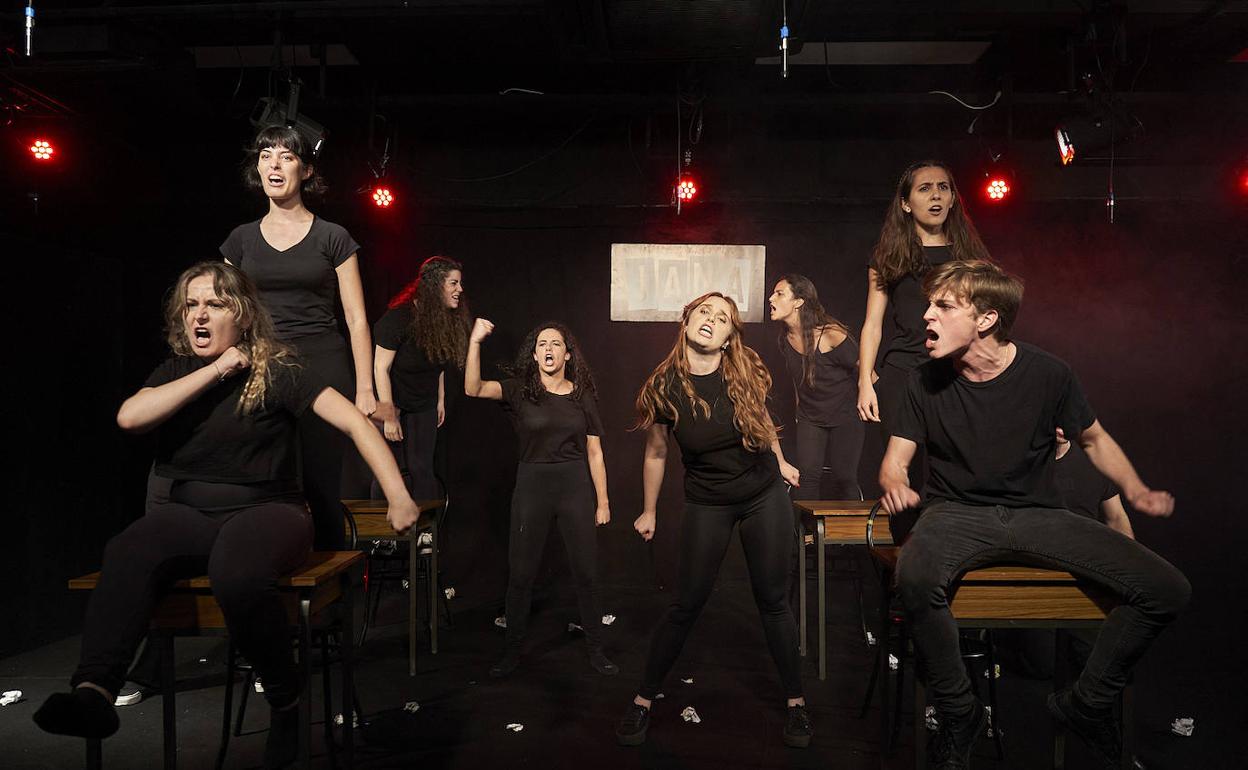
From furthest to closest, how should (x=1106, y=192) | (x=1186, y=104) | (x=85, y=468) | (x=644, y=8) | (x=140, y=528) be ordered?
1. (x=1106, y=192)
2. (x=1186, y=104)
3. (x=85, y=468)
4. (x=644, y=8)
5. (x=140, y=528)

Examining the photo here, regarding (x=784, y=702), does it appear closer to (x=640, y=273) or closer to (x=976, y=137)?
(x=640, y=273)

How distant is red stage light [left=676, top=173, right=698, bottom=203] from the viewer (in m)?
6.48

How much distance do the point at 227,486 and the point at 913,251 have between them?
2.94 metres

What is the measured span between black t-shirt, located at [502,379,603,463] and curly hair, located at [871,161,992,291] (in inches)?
70.7

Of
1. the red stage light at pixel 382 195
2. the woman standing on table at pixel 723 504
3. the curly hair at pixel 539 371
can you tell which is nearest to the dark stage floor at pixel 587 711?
the woman standing on table at pixel 723 504

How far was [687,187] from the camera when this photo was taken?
6.49 meters

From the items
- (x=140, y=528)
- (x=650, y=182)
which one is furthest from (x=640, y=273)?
(x=140, y=528)

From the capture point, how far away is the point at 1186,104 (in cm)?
613

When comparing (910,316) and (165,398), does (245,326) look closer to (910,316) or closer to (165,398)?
(165,398)

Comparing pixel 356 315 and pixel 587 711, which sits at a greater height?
pixel 356 315

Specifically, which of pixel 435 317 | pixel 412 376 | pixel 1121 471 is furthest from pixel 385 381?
pixel 1121 471

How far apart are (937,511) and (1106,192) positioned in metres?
5.09

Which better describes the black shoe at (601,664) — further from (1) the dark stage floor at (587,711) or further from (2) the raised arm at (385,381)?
(2) the raised arm at (385,381)

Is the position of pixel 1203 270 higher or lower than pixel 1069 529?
higher
